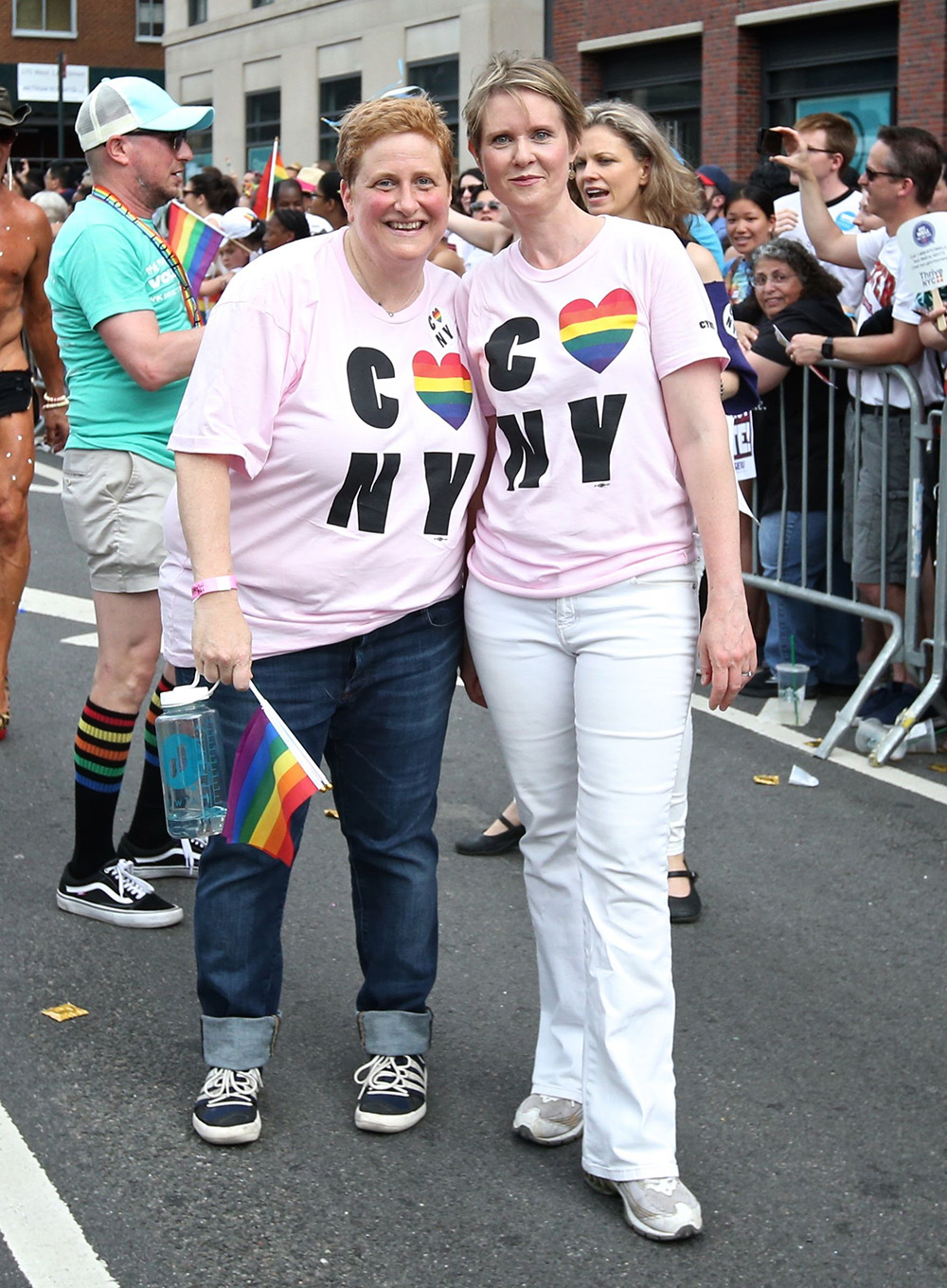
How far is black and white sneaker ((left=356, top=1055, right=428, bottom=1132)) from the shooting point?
341 centimetres

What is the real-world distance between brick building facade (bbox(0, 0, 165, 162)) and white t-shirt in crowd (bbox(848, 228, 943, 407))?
47.1 m

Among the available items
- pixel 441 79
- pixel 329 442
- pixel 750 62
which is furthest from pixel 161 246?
pixel 441 79

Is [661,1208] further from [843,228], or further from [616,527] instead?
[843,228]

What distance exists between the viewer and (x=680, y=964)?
170 inches

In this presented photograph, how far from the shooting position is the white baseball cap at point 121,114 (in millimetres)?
4340

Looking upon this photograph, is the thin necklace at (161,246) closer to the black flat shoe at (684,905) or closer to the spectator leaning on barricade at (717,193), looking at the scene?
the black flat shoe at (684,905)

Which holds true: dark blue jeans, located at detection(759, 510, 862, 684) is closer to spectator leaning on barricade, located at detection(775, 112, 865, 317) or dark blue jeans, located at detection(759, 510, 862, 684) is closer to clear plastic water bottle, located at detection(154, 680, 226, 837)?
spectator leaning on barricade, located at detection(775, 112, 865, 317)

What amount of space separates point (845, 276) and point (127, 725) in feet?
17.3

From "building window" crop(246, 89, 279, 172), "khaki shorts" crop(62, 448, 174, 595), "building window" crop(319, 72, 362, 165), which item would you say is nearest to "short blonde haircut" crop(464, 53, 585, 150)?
"khaki shorts" crop(62, 448, 174, 595)

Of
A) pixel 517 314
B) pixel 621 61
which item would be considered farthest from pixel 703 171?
pixel 621 61

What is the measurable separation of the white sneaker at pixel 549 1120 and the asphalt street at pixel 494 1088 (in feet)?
0.11

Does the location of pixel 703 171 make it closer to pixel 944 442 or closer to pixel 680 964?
pixel 944 442

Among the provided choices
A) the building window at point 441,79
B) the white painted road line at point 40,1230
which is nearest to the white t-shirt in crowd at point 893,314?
the white painted road line at point 40,1230

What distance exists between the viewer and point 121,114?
4.34 meters
